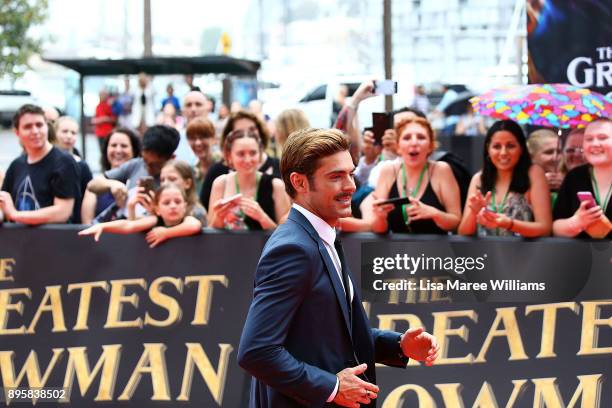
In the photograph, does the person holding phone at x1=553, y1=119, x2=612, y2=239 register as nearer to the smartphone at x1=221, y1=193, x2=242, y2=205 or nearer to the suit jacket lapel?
the smartphone at x1=221, y1=193, x2=242, y2=205

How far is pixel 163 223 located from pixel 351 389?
333cm

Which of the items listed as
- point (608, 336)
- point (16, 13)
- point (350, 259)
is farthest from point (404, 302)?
point (16, 13)

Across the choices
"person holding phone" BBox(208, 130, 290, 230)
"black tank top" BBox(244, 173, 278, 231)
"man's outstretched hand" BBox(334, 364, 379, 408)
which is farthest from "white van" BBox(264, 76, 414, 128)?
"man's outstretched hand" BBox(334, 364, 379, 408)

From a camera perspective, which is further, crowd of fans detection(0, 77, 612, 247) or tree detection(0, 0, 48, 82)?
tree detection(0, 0, 48, 82)

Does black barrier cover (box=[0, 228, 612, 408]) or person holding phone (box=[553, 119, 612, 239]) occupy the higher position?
person holding phone (box=[553, 119, 612, 239])

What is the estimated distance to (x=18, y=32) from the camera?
29.3m

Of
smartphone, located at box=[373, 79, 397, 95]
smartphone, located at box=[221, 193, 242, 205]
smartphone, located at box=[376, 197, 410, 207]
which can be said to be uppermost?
smartphone, located at box=[373, 79, 397, 95]

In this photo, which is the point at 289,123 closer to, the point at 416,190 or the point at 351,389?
the point at 416,190

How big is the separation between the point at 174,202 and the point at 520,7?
17.4 meters

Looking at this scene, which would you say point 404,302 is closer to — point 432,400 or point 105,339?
point 432,400

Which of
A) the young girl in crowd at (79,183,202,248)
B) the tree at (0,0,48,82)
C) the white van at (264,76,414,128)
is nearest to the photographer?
the young girl in crowd at (79,183,202,248)

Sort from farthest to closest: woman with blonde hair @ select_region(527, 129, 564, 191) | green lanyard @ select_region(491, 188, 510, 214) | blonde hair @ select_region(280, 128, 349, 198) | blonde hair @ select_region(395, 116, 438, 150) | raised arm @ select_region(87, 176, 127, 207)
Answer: woman with blonde hair @ select_region(527, 129, 564, 191)
raised arm @ select_region(87, 176, 127, 207)
blonde hair @ select_region(395, 116, 438, 150)
green lanyard @ select_region(491, 188, 510, 214)
blonde hair @ select_region(280, 128, 349, 198)

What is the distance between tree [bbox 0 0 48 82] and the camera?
28.8 metres

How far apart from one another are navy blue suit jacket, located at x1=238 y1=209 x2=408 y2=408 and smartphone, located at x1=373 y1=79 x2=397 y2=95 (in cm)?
411
